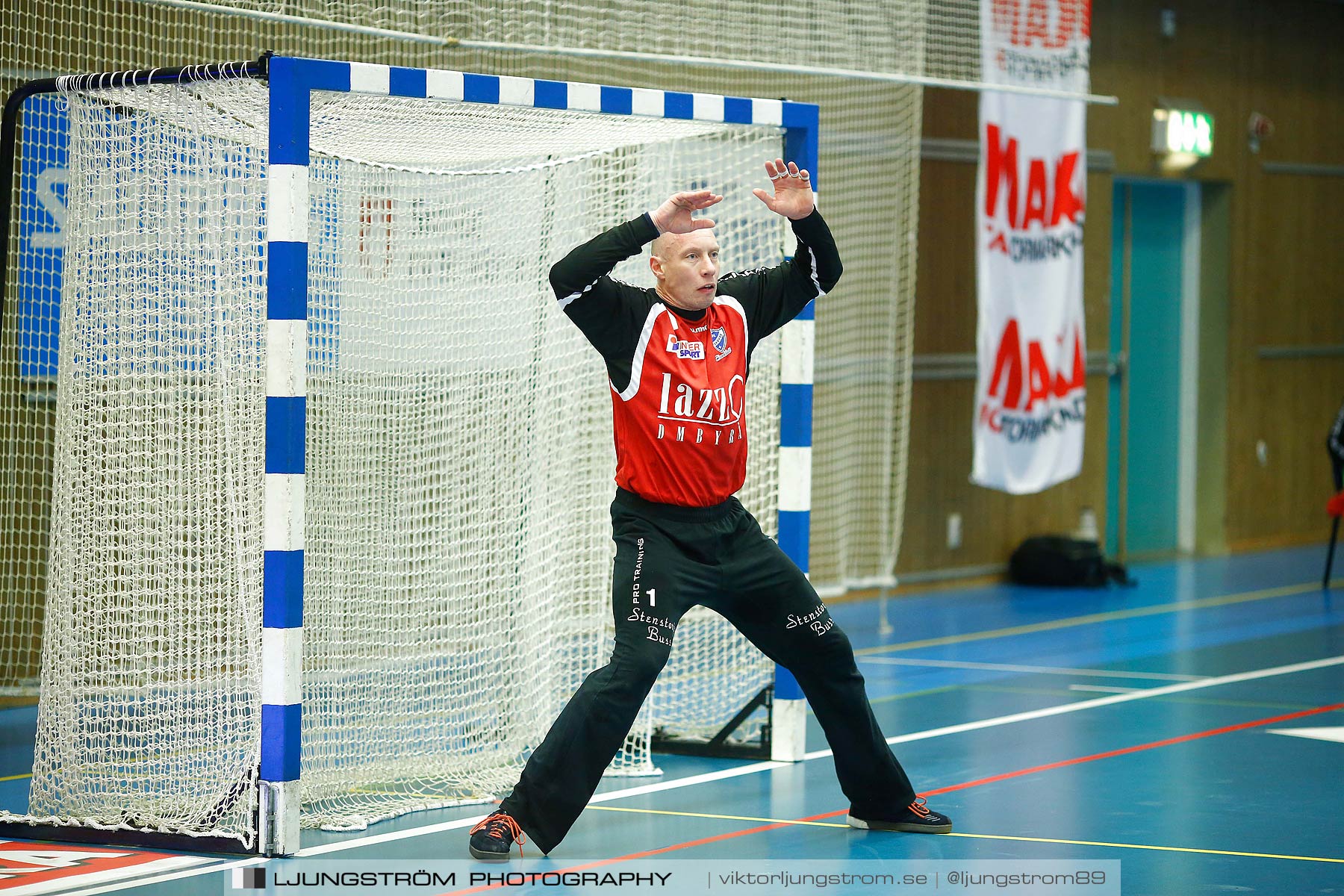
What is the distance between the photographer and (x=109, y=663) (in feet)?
22.0

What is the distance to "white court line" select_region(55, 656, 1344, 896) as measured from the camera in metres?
6.16

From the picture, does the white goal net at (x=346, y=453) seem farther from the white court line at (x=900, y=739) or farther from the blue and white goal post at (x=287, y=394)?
the white court line at (x=900, y=739)

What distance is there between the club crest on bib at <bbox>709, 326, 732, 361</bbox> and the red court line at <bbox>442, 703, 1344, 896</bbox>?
5.11ft

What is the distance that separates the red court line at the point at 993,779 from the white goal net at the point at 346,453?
1042mm

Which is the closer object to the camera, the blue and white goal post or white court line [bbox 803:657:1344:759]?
the blue and white goal post

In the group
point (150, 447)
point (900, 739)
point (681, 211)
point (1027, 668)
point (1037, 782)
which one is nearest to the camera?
point (681, 211)

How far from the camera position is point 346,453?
278 inches

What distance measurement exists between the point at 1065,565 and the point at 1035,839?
327 inches

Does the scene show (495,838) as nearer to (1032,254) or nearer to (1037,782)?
(1037,782)

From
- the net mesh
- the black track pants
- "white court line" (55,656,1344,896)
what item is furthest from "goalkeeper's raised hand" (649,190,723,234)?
"white court line" (55,656,1344,896)

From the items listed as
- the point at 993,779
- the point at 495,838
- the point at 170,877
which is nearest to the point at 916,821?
the point at 993,779

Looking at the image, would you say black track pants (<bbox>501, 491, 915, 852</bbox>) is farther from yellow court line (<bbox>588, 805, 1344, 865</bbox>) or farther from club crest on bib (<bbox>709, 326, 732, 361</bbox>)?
club crest on bib (<bbox>709, 326, 732, 361</bbox>)

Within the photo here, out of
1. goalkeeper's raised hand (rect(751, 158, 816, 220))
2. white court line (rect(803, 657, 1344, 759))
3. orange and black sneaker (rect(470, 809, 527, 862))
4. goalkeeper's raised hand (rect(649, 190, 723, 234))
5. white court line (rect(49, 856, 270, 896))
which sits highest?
goalkeeper's raised hand (rect(751, 158, 816, 220))

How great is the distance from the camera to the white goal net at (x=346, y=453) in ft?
21.0
